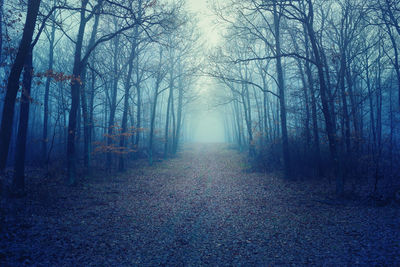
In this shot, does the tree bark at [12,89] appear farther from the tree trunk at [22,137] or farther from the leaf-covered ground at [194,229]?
the tree trunk at [22,137]

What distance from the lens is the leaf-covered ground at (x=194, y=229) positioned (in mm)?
4289

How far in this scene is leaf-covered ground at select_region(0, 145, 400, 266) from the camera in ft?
14.1

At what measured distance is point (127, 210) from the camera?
288 inches

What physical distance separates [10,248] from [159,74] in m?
15.1

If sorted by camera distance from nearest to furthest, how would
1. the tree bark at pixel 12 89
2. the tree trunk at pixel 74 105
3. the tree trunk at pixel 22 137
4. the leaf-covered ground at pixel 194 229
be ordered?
the leaf-covered ground at pixel 194 229, the tree bark at pixel 12 89, the tree trunk at pixel 22 137, the tree trunk at pixel 74 105

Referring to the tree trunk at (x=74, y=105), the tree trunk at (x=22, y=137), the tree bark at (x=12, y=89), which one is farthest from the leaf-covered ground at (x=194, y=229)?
the tree bark at (x=12, y=89)

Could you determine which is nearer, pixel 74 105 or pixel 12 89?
pixel 12 89

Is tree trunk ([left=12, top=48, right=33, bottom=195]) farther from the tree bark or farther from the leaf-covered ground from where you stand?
the tree bark

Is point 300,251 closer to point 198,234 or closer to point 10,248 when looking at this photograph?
point 198,234

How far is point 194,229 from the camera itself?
581cm

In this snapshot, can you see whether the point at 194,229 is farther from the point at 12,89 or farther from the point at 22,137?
the point at 22,137

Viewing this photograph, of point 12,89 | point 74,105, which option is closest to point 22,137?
point 74,105

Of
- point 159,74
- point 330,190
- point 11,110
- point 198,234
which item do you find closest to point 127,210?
A: point 198,234

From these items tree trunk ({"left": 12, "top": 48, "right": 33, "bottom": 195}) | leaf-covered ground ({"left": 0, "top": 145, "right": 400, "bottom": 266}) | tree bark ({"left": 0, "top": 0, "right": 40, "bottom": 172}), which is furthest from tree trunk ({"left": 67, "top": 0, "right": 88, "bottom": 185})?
tree bark ({"left": 0, "top": 0, "right": 40, "bottom": 172})
